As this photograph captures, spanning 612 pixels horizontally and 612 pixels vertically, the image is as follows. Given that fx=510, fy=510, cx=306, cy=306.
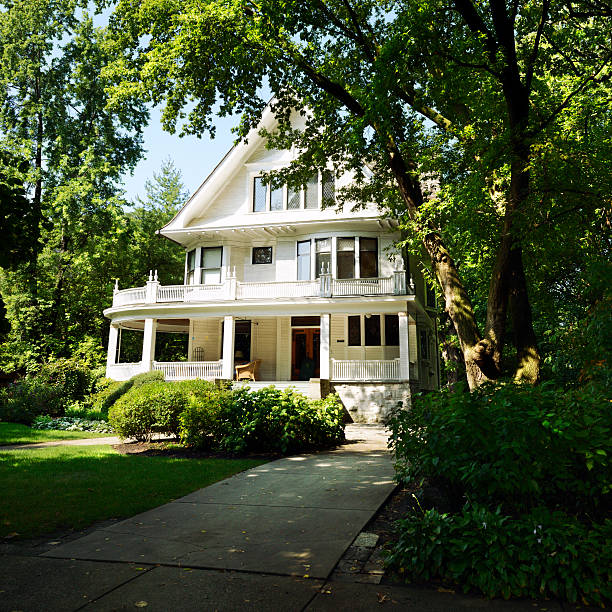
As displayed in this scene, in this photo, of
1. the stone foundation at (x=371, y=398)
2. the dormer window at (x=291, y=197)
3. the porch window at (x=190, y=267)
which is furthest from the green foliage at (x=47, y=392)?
the stone foundation at (x=371, y=398)

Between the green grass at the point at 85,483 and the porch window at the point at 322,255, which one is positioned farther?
the porch window at the point at 322,255

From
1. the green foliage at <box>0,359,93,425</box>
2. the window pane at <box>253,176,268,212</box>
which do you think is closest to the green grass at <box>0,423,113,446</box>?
the green foliage at <box>0,359,93,425</box>

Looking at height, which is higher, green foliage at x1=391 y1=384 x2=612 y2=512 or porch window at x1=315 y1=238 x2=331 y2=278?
porch window at x1=315 y1=238 x2=331 y2=278

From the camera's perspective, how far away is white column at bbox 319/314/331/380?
2048cm

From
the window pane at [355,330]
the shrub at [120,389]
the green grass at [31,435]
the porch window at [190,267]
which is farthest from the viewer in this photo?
the porch window at [190,267]

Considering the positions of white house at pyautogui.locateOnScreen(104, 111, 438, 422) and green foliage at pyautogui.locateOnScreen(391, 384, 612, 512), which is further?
white house at pyautogui.locateOnScreen(104, 111, 438, 422)

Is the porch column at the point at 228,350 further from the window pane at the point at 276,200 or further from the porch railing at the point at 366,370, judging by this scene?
the window pane at the point at 276,200

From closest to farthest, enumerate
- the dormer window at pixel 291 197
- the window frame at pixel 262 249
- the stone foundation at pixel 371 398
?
the stone foundation at pixel 371 398, the dormer window at pixel 291 197, the window frame at pixel 262 249

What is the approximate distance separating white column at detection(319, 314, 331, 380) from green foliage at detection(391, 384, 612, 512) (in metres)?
15.5

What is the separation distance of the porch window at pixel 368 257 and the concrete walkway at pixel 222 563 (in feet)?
52.4

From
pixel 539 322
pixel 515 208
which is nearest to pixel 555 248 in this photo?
pixel 515 208

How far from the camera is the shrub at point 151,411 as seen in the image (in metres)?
12.3

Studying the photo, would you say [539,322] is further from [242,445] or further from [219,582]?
[219,582]

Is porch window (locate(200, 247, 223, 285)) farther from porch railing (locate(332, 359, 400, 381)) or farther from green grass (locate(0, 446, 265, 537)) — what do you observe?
green grass (locate(0, 446, 265, 537))
